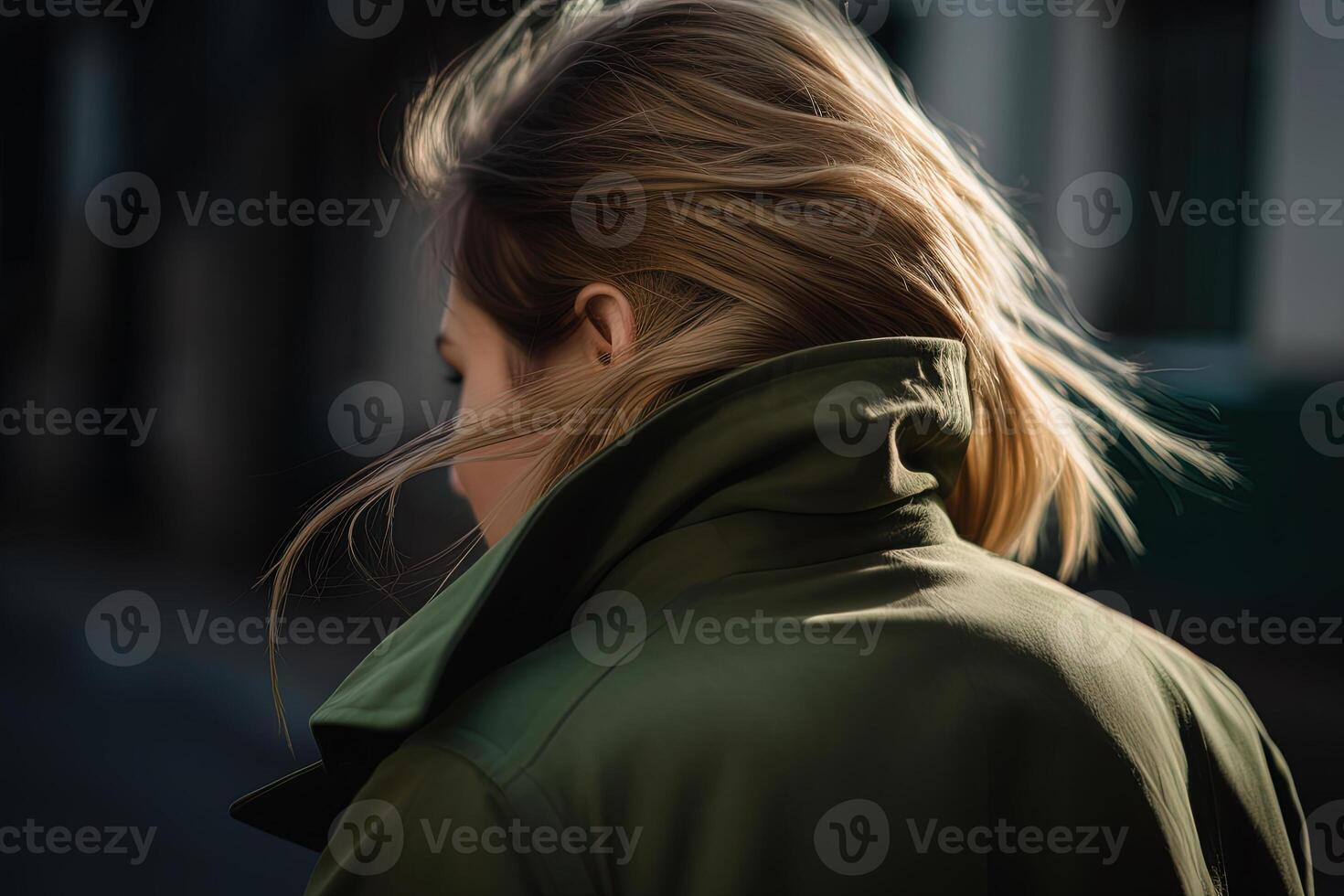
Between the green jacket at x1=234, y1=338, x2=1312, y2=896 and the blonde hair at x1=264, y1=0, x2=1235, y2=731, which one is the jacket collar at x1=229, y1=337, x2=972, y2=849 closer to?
the green jacket at x1=234, y1=338, x2=1312, y2=896

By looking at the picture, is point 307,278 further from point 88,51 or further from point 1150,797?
point 1150,797

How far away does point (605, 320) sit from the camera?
1127 millimetres

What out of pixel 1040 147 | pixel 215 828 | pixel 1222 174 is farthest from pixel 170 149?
pixel 1222 174

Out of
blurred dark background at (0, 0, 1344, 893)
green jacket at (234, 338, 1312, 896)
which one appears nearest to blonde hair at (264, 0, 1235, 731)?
green jacket at (234, 338, 1312, 896)

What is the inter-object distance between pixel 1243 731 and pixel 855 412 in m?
0.57

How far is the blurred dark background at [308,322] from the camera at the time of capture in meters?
5.14

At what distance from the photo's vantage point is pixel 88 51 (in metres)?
7.92

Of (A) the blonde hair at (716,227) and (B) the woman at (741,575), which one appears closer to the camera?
(B) the woman at (741,575)

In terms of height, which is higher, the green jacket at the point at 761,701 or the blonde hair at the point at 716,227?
the blonde hair at the point at 716,227

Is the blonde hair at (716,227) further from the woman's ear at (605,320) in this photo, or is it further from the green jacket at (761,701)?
the green jacket at (761,701)

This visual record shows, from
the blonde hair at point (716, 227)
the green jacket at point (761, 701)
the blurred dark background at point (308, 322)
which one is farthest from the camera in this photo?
the blurred dark background at point (308, 322)

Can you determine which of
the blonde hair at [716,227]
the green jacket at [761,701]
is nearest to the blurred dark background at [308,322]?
the blonde hair at [716,227]

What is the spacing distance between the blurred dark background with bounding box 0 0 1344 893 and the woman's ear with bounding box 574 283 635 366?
125 inches

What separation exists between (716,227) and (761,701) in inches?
17.8
